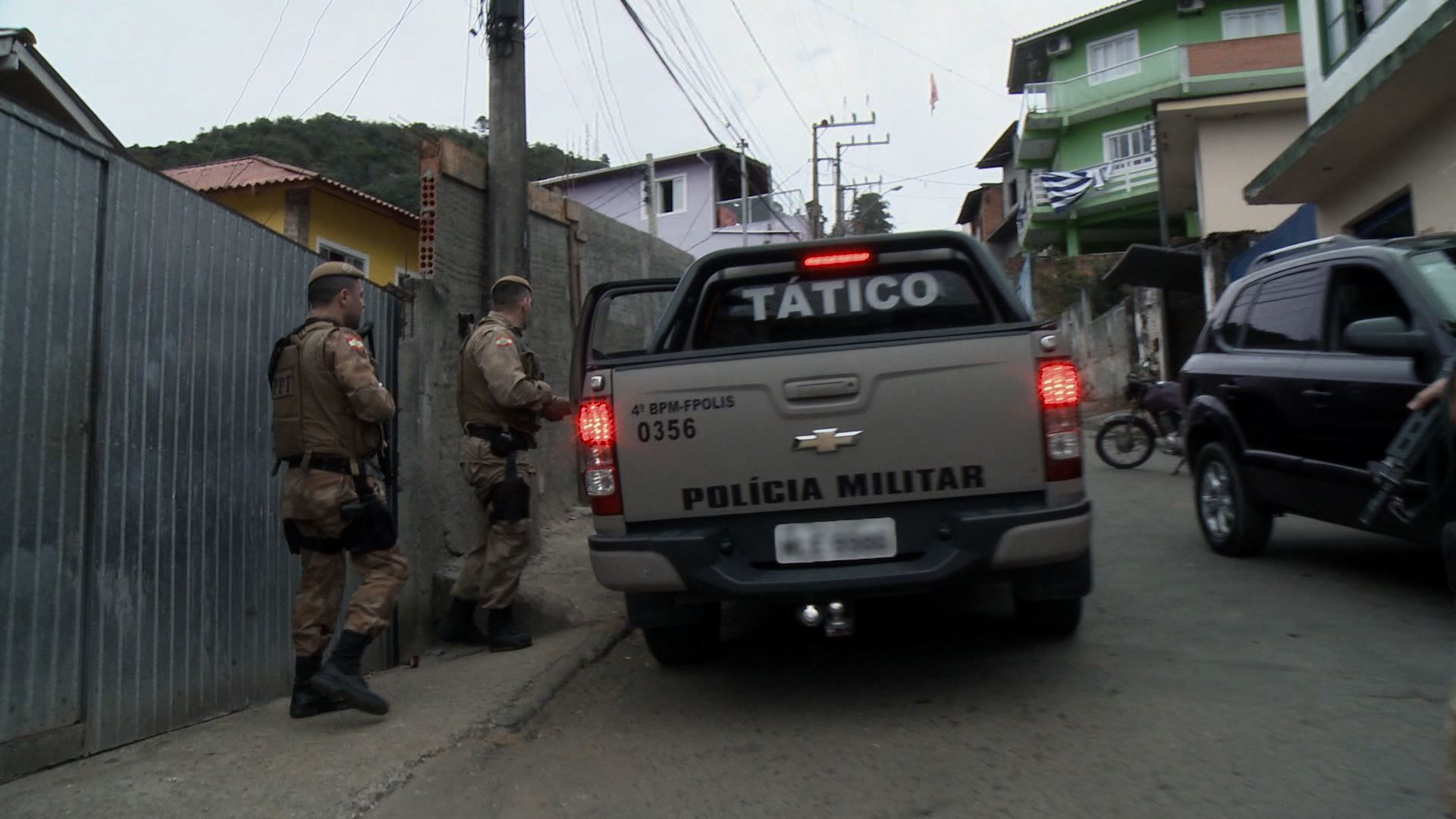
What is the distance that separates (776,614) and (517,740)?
219 centimetres

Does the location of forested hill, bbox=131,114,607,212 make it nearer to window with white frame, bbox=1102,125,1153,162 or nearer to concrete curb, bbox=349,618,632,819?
concrete curb, bbox=349,618,632,819

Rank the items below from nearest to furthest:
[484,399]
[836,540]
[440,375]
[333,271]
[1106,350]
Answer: [836,540]
[333,271]
[484,399]
[440,375]
[1106,350]

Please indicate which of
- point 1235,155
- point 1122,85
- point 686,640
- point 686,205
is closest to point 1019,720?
point 686,640

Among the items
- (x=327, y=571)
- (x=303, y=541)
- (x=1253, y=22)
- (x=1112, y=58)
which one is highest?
(x=1253, y=22)

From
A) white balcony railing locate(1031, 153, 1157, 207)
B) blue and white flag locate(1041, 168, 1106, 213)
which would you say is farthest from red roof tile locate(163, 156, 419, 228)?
white balcony railing locate(1031, 153, 1157, 207)

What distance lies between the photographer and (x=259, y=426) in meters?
4.82

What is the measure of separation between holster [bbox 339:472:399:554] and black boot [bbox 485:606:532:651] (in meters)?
1.29

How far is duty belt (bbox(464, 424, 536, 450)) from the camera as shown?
5.26 metres

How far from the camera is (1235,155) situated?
20781 millimetres

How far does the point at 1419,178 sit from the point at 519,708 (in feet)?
36.7

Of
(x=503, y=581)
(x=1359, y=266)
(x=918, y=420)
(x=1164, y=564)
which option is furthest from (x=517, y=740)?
(x=1359, y=266)

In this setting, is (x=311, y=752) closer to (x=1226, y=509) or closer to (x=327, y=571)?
(x=327, y=571)

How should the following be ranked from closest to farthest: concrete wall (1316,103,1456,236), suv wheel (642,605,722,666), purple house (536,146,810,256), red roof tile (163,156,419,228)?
suv wheel (642,605,722,666) < concrete wall (1316,103,1456,236) < red roof tile (163,156,419,228) < purple house (536,146,810,256)

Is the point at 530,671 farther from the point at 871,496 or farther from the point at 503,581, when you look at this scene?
the point at 871,496
